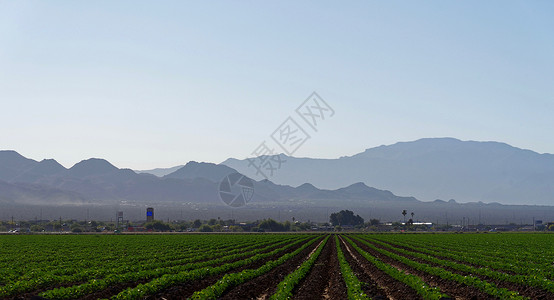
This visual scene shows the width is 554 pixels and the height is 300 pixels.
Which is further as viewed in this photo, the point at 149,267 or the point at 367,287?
the point at 149,267

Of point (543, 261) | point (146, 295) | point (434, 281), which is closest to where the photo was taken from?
point (146, 295)

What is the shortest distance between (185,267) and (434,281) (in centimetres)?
1638

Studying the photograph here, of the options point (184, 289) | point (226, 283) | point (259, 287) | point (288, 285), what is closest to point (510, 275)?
point (288, 285)

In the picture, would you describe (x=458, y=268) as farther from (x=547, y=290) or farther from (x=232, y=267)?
(x=232, y=267)

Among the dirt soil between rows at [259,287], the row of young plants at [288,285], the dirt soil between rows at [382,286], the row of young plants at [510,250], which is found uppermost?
the row of young plants at [288,285]

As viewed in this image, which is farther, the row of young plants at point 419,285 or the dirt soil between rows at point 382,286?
the dirt soil between rows at point 382,286

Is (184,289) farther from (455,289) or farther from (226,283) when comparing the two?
(455,289)

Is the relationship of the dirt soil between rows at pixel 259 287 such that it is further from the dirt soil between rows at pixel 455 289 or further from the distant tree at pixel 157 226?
the distant tree at pixel 157 226

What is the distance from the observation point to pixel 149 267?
132 feet

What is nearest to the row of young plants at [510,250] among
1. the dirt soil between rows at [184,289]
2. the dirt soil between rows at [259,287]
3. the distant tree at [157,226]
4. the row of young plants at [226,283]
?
the dirt soil between rows at [259,287]

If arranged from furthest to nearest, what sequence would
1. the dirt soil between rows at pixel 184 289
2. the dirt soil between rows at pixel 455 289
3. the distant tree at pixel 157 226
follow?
the distant tree at pixel 157 226 → the dirt soil between rows at pixel 455 289 → the dirt soil between rows at pixel 184 289

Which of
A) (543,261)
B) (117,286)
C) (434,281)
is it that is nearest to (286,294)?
(117,286)

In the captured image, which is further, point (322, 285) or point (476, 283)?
point (322, 285)

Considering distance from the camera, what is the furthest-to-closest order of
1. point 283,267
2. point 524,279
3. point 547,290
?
point 283,267 < point 524,279 < point 547,290
